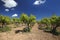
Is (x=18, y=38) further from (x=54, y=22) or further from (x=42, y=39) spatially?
(x=54, y=22)

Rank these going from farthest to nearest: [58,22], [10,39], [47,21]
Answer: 1. [47,21]
2. [58,22]
3. [10,39]

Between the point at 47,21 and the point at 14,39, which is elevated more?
the point at 47,21

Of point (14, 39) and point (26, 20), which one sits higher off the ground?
point (26, 20)

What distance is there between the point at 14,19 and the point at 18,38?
182ft

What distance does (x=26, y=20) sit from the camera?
48969mm

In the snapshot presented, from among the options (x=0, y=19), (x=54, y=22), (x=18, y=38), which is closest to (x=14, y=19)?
(x=0, y=19)

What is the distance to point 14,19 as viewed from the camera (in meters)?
87.7

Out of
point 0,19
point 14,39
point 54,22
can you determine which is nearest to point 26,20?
point 54,22

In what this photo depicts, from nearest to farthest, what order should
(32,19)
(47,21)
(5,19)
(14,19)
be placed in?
1. (32,19)
2. (5,19)
3. (47,21)
4. (14,19)

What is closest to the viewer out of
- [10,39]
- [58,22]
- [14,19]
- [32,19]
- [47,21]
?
[10,39]

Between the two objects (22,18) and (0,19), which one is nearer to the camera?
(22,18)

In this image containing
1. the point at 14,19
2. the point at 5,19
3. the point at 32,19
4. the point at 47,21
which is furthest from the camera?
the point at 14,19

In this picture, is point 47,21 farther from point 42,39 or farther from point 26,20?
point 42,39

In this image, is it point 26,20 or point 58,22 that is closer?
point 58,22
